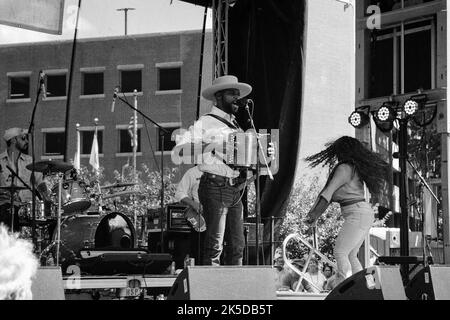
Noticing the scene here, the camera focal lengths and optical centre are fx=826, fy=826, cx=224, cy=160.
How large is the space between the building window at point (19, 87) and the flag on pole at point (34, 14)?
28.5 metres

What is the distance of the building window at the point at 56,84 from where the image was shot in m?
36.5

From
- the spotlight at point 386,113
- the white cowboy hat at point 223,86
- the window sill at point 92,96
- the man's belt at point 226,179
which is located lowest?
the man's belt at point 226,179

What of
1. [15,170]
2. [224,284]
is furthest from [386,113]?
[224,284]

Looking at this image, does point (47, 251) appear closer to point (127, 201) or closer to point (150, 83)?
point (127, 201)

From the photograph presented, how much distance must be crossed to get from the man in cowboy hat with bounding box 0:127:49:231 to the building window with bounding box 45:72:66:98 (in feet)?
90.2

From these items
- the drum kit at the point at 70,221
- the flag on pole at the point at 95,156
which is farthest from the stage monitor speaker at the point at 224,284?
the flag on pole at the point at 95,156

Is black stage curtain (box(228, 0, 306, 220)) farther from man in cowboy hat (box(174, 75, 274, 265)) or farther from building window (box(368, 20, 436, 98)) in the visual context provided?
man in cowboy hat (box(174, 75, 274, 265))

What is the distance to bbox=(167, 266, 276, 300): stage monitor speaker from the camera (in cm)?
467

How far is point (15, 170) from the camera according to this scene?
9258mm

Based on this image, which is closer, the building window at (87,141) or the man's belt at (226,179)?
the man's belt at (226,179)

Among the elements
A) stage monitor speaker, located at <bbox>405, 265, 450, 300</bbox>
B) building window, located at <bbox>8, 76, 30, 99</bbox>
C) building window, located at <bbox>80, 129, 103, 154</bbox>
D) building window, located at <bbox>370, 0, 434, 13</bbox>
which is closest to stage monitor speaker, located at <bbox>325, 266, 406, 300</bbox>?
stage monitor speaker, located at <bbox>405, 265, 450, 300</bbox>

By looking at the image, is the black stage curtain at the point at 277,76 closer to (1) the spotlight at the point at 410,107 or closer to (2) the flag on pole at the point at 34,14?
(1) the spotlight at the point at 410,107
